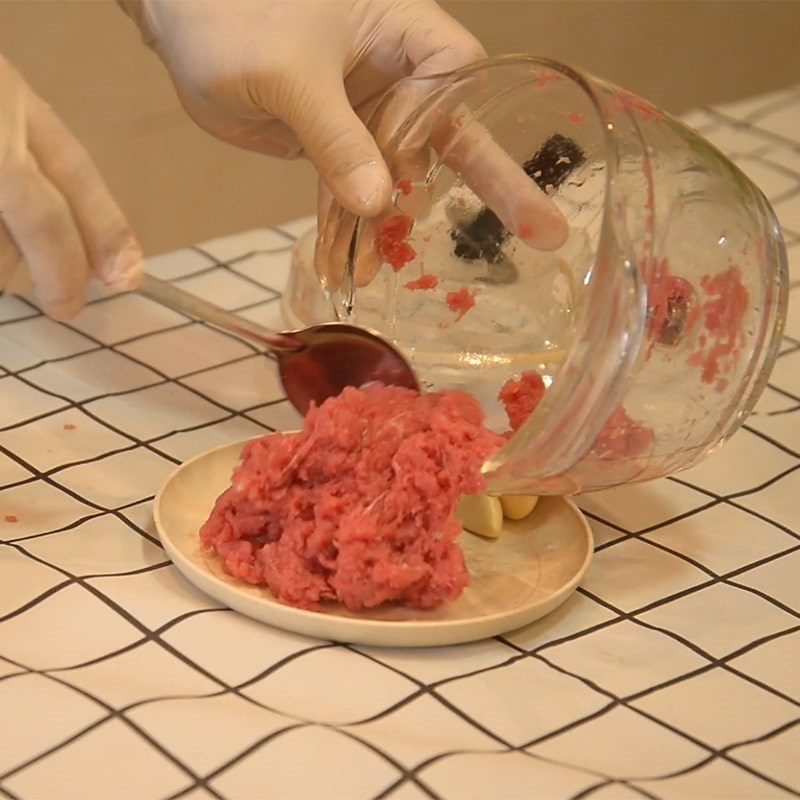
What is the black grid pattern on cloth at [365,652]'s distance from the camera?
1.77 feet

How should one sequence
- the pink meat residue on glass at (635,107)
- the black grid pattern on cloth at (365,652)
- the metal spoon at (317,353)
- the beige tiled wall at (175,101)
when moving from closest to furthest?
the black grid pattern on cloth at (365,652), the pink meat residue on glass at (635,107), the metal spoon at (317,353), the beige tiled wall at (175,101)

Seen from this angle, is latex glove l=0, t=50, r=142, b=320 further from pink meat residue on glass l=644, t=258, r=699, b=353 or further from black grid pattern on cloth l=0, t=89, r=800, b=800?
pink meat residue on glass l=644, t=258, r=699, b=353

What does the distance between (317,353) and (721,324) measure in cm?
25

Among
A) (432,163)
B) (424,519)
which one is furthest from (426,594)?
(432,163)

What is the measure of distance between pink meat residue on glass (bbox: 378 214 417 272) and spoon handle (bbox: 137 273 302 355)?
0.08 meters

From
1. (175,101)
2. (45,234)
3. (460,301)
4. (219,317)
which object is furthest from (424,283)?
(175,101)

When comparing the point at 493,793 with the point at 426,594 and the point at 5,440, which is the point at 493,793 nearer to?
the point at 426,594

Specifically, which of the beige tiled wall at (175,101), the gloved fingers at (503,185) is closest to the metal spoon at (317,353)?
the gloved fingers at (503,185)

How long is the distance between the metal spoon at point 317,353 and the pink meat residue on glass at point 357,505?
58mm

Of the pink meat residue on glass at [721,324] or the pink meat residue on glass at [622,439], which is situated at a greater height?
the pink meat residue on glass at [721,324]

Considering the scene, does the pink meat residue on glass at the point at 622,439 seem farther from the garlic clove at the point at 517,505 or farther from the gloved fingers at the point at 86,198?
the gloved fingers at the point at 86,198

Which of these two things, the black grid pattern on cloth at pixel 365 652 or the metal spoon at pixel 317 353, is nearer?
the black grid pattern on cloth at pixel 365 652

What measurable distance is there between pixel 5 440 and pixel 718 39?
4.21ft

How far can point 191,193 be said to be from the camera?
1416 mm
